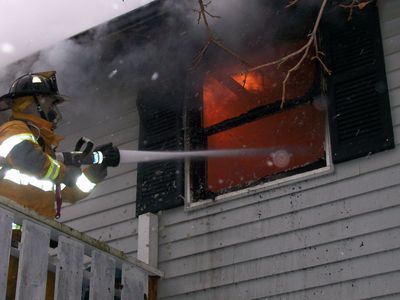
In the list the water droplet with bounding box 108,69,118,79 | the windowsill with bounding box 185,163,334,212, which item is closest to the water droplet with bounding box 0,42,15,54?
the water droplet with bounding box 108,69,118,79

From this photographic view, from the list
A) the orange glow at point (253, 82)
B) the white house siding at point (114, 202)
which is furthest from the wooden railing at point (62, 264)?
the orange glow at point (253, 82)

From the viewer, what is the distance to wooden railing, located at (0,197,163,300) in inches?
187

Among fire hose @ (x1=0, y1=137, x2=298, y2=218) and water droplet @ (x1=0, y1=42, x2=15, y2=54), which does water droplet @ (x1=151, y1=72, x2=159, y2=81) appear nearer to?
fire hose @ (x1=0, y1=137, x2=298, y2=218)

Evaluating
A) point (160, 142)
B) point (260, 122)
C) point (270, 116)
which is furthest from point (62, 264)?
point (260, 122)

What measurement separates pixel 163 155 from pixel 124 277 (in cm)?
135

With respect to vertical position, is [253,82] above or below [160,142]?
above

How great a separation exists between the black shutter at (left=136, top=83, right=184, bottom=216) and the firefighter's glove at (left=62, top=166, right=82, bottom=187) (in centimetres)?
113

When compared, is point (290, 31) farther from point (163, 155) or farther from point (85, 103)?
point (85, 103)

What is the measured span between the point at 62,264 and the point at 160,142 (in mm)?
2003

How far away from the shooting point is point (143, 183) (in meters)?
6.79

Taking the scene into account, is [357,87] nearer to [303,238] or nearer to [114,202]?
[303,238]

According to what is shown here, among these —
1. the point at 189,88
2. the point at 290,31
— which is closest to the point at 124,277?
the point at 189,88

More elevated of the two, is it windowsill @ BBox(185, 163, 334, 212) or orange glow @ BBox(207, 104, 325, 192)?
orange glow @ BBox(207, 104, 325, 192)

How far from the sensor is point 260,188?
6.08 m
